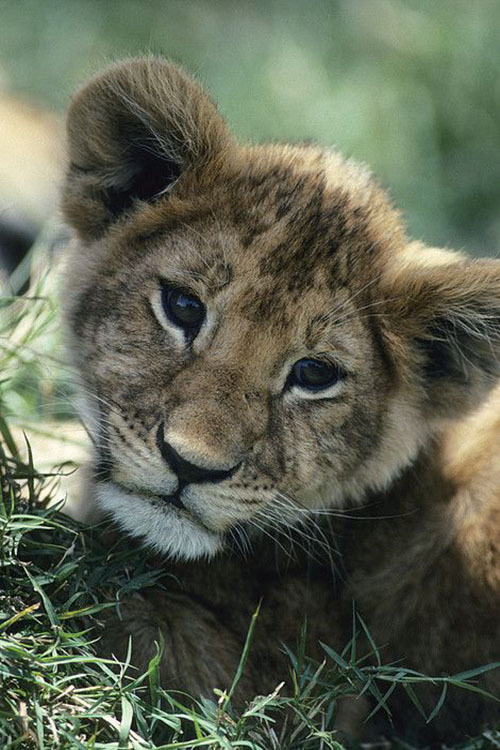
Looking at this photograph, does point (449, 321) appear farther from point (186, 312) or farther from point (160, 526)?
point (160, 526)

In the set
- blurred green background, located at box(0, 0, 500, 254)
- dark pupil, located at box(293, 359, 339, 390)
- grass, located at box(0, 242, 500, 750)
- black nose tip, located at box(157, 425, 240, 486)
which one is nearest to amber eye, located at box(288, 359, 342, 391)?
dark pupil, located at box(293, 359, 339, 390)

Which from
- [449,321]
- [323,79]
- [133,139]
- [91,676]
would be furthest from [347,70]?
[91,676]

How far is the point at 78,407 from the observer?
4.17 metres

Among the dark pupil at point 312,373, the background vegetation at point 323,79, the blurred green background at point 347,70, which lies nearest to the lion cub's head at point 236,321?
the dark pupil at point 312,373

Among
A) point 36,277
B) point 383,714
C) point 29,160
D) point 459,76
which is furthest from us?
point 459,76

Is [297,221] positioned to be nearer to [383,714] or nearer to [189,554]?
[189,554]

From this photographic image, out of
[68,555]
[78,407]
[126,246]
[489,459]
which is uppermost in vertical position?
[126,246]

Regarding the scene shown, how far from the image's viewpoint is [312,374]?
3.96 m

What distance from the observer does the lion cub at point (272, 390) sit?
Answer: 381 centimetres

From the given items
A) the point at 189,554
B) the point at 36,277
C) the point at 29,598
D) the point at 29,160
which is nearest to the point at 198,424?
Result: the point at 189,554

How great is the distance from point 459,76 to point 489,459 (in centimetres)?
547

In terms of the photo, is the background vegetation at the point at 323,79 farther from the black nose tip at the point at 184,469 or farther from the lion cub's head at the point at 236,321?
the black nose tip at the point at 184,469

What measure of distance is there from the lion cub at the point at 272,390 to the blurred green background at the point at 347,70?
12.9 ft

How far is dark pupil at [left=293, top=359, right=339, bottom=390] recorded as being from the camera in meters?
3.95
